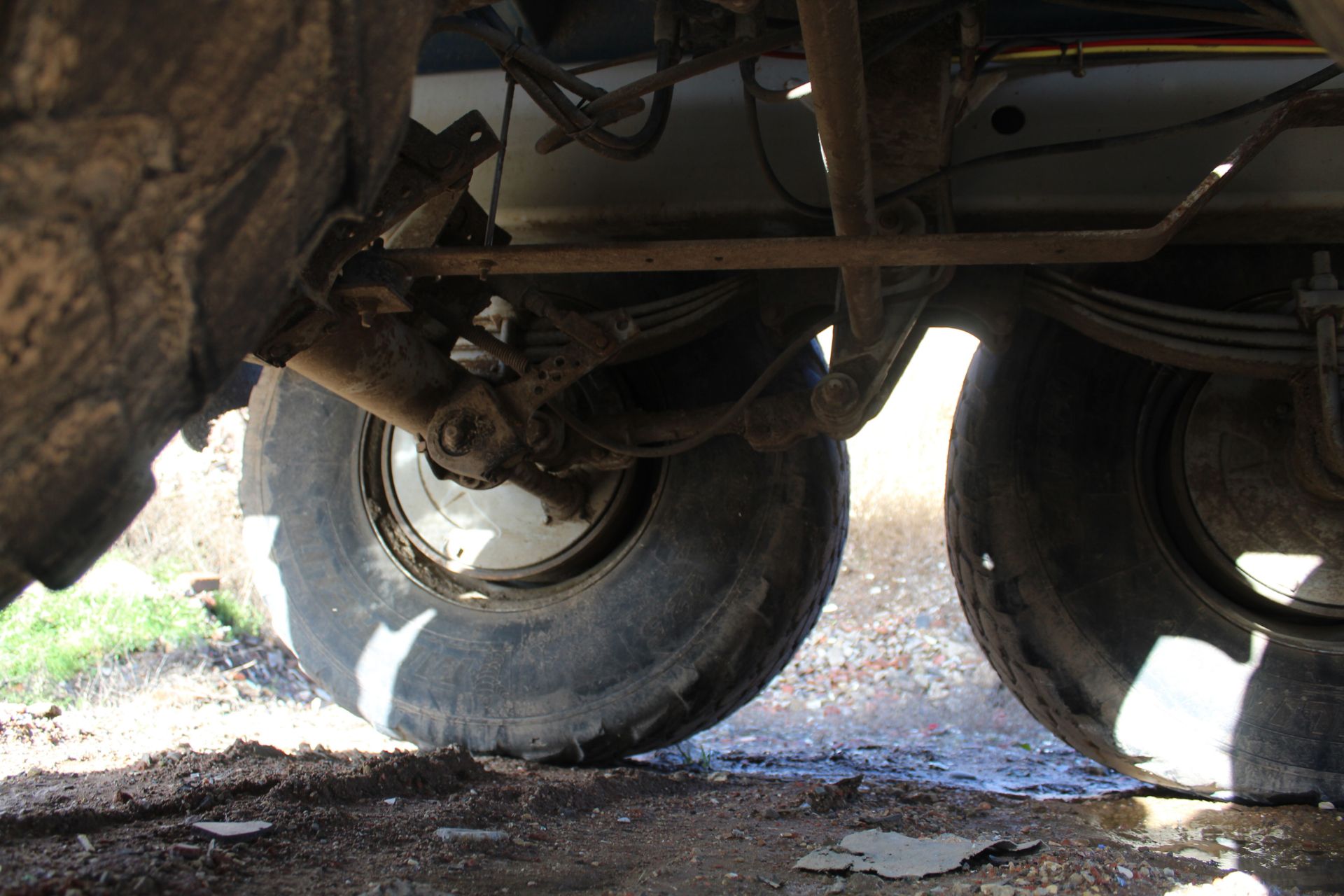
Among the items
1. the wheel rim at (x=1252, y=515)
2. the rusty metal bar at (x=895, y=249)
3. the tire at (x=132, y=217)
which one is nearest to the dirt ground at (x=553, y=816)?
the wheel rim at (x=1252, y=515)

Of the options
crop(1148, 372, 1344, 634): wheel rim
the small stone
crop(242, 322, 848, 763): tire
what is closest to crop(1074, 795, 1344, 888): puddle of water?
crop(1148, 372, 1344, 634): wheel rim

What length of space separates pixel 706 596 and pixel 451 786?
677mm

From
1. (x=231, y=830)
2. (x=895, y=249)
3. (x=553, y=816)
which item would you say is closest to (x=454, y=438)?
(x=553, y=816)

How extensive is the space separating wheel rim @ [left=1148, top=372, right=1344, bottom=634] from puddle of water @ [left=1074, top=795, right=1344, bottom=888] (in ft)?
1.19

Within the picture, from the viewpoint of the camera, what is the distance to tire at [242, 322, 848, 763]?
2.30m

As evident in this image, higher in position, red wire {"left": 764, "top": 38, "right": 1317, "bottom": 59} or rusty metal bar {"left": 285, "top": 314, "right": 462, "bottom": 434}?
red wire {"left": 764, "top": 38, "right": 1317, "bottom": 59}

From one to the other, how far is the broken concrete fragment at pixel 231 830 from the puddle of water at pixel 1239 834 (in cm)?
137

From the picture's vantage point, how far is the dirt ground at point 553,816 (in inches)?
53.1

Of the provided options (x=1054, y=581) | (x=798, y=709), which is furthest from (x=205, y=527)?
(x=1054, y=581)

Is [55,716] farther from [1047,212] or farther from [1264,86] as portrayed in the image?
[1264,86]

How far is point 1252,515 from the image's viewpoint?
2127 millimetres

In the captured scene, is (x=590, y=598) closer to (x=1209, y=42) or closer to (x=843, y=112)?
(x=843, y=112)

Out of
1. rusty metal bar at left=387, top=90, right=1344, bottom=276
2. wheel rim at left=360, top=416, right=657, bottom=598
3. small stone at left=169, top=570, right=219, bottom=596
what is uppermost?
rusty metal bar at left=387, top=90, right=1344, bottom=276

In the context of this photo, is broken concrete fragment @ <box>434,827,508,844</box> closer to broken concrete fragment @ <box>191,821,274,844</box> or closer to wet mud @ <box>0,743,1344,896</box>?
wet mud @ <box>0,743,1344,896</box>
